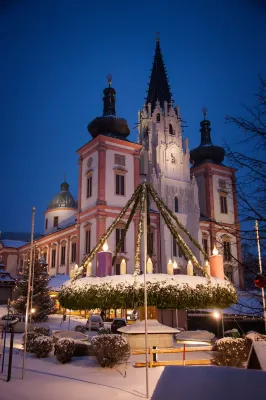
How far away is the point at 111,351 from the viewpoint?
1155cm

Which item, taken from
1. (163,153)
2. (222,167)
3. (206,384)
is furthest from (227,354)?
(222,167)

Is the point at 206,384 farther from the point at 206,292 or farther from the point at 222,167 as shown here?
the point at 222,167

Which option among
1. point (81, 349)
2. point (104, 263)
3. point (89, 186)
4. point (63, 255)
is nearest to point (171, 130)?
point (89, 186)

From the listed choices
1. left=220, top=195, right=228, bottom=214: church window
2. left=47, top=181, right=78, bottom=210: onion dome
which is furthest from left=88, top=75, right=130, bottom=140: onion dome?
left=47, top=181, right=78, bottom=210: onion dome

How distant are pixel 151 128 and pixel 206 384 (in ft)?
169

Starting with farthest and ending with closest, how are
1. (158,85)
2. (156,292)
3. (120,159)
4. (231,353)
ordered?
1. (158,85)
2. (120,159)
3. (231,353)
4. (156,292)

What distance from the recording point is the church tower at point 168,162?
164ft

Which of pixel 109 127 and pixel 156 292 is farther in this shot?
pixel 109 127

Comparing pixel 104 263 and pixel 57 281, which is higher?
pixel 57 281

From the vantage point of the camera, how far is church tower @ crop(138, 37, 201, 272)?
49969mm

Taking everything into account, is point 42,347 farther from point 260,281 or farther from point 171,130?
point 171,130

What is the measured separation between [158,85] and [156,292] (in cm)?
5347

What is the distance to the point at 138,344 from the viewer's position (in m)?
13.8

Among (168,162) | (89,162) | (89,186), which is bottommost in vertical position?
(89,186)
